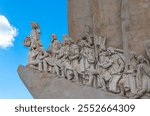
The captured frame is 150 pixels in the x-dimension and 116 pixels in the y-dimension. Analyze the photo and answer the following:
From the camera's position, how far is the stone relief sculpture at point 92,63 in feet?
37.2

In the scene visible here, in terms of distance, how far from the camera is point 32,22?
13.8 m

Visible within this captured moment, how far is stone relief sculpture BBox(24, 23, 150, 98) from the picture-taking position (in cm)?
1135

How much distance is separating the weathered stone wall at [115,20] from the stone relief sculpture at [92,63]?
349 millimetres

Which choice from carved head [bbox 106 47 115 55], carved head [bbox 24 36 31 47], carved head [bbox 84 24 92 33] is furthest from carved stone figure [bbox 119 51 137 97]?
carved head [bbox 24 36 31 47]

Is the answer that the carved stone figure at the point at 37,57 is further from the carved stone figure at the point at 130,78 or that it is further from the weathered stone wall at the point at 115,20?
the carved stone figure at the point at 130,78

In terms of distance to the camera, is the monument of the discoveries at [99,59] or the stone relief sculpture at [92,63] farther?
the monument of the discoveries at [99,59]

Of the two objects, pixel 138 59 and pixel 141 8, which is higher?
pixel 141 8

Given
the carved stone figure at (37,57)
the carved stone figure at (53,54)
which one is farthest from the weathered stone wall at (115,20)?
the carved stone figure at (37,57)

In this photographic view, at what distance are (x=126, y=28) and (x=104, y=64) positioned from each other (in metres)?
1.29

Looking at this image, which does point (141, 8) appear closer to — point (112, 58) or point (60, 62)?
point (112, 58)

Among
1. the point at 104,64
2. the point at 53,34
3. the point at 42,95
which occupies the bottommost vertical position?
the point at 42,95

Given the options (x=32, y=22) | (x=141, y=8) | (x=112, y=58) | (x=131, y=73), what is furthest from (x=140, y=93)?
(x=32, y=22)

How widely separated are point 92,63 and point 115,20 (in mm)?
1677

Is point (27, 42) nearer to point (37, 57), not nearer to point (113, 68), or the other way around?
point (37, 57)
